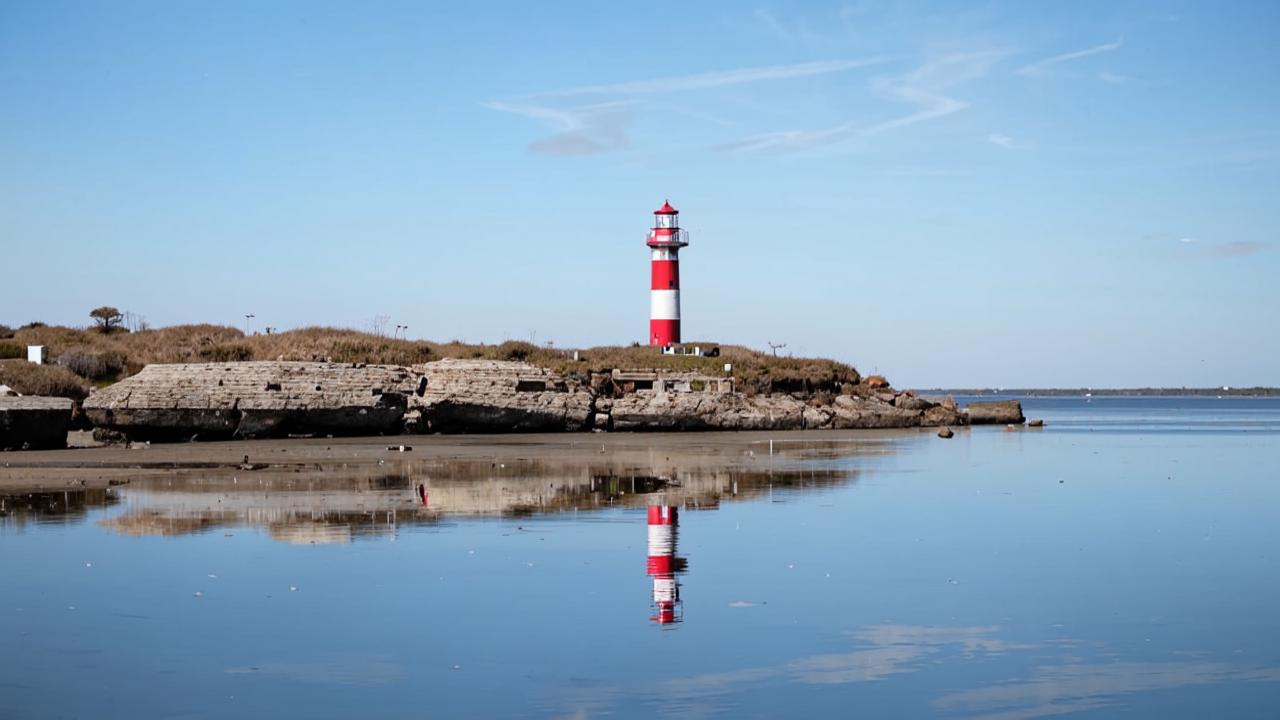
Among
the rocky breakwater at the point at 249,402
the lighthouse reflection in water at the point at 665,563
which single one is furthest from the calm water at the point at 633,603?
the rocky breakwater at the point at 249,402

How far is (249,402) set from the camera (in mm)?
39531

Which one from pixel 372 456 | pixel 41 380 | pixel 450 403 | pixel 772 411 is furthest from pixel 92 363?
pixel 772 411

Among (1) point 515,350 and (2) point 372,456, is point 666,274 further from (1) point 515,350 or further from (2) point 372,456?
(2) point 372,456

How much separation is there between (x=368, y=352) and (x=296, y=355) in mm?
3727

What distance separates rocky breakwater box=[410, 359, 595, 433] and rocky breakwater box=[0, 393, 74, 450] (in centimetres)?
1289

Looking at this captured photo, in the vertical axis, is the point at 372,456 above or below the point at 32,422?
below

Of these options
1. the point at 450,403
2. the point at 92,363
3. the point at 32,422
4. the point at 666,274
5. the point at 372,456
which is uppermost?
the point at 666,274

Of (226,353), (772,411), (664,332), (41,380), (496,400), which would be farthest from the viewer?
(664,332)

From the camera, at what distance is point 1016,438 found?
158ft

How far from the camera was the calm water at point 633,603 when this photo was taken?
9.12 meters

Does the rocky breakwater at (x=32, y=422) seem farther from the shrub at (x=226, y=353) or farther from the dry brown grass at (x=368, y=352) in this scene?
the shrub at (x=226, y=353)

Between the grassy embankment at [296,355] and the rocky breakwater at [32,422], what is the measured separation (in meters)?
7.20

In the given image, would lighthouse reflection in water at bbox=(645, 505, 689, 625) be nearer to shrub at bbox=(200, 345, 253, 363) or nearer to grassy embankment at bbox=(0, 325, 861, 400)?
grassy embankment at bbox=(0, 325, 861, 400)

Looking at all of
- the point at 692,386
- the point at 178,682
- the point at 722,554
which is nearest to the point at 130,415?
the point at 692,386
